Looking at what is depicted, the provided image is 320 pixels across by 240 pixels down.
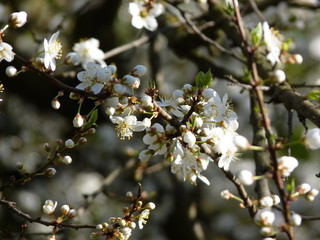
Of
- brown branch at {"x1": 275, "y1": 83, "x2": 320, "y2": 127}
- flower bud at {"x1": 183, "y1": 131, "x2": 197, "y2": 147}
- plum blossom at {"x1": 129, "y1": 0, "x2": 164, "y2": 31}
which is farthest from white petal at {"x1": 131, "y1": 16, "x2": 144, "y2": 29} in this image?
flower bud at {"x1": 183, "y1": 131, "x2": 197, "y2": 147}

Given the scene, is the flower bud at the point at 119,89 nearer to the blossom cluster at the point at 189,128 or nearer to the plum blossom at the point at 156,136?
the blossom cluster at the point at 189,128

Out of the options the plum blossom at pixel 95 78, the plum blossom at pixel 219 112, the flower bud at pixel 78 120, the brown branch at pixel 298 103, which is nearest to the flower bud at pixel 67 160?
the flower bud at pixel 78 120

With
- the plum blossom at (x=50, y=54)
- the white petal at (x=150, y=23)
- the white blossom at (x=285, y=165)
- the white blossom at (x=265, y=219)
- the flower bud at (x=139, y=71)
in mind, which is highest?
the plum blossom at (x=50, y=54)

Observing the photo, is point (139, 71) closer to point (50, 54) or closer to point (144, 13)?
point (50, 54)

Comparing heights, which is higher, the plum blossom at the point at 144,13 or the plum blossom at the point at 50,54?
the plum blossom at the point at 50,54

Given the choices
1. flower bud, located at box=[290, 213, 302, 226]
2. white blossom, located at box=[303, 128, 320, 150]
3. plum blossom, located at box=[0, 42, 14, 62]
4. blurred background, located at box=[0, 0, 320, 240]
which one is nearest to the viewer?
flower bud, located at box=[290, 213, 302, 226]

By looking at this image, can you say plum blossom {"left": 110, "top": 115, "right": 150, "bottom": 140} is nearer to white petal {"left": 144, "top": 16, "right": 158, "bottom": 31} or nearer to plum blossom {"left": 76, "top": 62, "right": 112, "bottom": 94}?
→ plum blossom {"left": 76, "top": 62, "right": 112, "bottom": 94}
